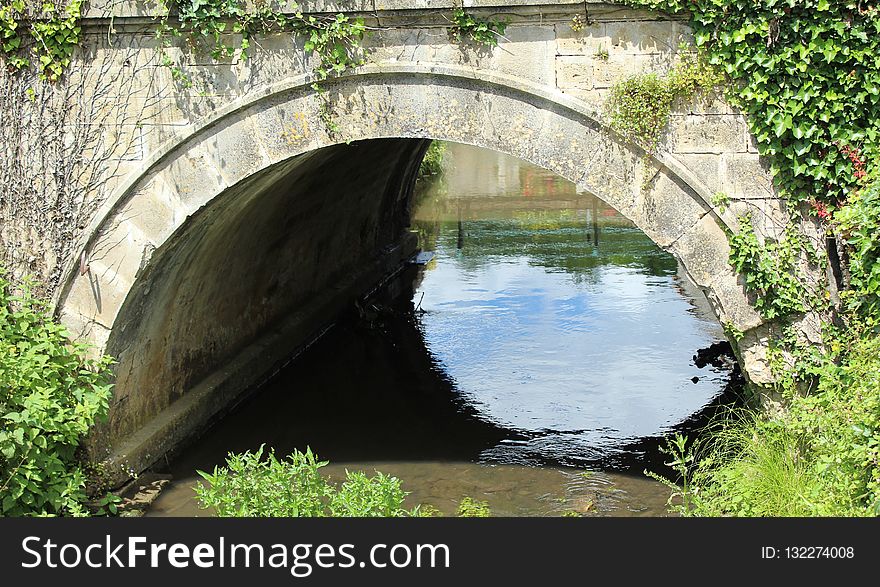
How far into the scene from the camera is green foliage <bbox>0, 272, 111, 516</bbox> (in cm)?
609

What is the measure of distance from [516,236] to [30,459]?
1130 centimetres

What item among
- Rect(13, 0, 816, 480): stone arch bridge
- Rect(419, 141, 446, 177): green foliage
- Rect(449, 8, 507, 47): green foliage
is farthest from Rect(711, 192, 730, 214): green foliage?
Rect(419, 141, 446, 177): green foliage

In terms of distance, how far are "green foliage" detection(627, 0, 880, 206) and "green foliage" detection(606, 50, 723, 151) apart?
0.36ft

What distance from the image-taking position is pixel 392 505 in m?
5.44

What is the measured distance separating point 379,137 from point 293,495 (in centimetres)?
226

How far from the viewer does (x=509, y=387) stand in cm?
949

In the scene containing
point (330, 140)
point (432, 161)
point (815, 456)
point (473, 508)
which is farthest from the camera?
point (432, 161)

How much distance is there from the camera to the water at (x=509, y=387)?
7.46 metres

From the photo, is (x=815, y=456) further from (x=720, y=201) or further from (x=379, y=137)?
(x=379, y=137)

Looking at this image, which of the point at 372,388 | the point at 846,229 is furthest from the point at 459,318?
the point at 846,229

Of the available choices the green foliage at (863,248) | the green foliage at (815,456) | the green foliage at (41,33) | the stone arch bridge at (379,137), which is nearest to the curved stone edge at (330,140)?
the stone arch bridge at (379,137)

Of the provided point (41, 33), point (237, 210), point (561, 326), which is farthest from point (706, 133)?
point (561, 326)

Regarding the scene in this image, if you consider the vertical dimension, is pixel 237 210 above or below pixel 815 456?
above

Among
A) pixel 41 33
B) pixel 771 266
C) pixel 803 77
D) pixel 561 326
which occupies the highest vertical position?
pixel 41 33
